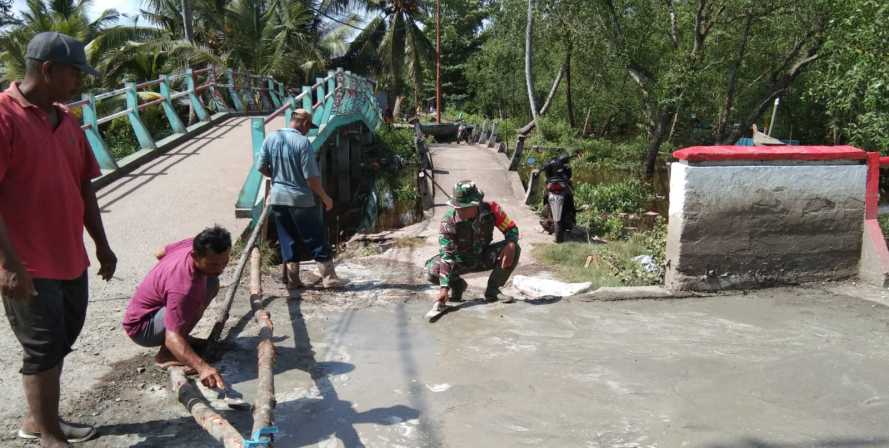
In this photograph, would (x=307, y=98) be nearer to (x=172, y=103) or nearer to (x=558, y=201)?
(x=172, y=103)

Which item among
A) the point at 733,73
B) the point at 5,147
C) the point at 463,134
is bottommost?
the point at 463,134

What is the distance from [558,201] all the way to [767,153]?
12.9 ft

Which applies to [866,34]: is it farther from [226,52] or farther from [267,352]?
[226,52]

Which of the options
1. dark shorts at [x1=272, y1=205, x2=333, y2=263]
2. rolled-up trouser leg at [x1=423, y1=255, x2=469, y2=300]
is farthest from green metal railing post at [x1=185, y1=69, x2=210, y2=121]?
rolled-up trouser leg at [x1=423, y1=255, x2=469, y2=300]

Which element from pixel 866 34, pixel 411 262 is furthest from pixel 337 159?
pixel 866 34

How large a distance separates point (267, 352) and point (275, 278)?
284cm

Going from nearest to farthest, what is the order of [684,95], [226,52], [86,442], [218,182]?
[86,442] → [218,182] → [684,95] → [226,52]

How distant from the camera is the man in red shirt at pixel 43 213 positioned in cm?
271

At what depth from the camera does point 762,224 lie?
5.46m

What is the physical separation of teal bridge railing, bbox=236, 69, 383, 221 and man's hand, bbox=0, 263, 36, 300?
5.03 meters

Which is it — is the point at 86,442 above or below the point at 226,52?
below

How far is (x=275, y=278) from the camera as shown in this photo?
628cm

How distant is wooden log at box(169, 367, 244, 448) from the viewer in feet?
8.68

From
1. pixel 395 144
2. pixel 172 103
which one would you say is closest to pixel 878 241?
pixel 172 103
